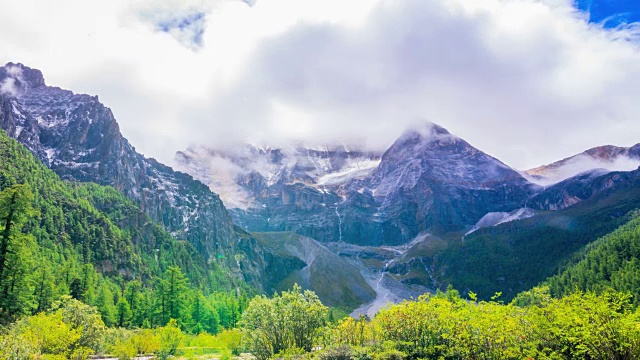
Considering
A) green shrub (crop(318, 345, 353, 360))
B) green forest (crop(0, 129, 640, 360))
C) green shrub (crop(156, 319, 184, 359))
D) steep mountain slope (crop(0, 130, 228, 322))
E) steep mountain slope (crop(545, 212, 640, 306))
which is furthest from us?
steep mountain slope (crop(545, 212, 640, 306))

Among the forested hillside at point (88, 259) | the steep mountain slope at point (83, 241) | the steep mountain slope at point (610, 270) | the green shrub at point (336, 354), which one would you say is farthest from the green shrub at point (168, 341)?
the steep mountain slope at point (610, 270)

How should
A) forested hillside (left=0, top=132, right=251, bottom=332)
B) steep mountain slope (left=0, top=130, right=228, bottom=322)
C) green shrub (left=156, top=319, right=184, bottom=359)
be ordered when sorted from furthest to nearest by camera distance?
steep mountain slope (left=0, top=130, right=228, bottom=322) < forested hillside (left=0, top=132, right=251, bottom=332) < green shrub (left=156, top=319, right=184, bottom=359)

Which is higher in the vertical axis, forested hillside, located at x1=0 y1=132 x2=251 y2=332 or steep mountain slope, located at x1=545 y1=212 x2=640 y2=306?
forested hillside, located at x1=0 y1=132 x2=251 y2=332

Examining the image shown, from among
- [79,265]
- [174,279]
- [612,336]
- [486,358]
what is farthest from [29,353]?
[79,265]

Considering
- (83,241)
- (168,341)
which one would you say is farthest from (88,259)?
(168,341)

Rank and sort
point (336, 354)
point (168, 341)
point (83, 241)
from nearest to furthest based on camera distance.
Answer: point (336, 354) → point (168, 341) → point (83, 241)

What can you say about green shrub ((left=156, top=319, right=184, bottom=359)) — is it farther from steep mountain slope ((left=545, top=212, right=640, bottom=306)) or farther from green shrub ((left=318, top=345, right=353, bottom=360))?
steep mountain slope ((left=545, top=212, right=640, bottom=306))

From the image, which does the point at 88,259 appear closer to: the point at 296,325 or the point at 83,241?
→ the point at 83,241

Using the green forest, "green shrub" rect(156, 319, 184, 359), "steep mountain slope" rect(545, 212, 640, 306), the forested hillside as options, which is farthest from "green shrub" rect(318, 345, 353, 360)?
"steep mountain slope" rect(545, 212, 640, 306)

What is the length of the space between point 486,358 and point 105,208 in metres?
182

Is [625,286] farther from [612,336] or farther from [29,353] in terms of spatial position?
[29,353]

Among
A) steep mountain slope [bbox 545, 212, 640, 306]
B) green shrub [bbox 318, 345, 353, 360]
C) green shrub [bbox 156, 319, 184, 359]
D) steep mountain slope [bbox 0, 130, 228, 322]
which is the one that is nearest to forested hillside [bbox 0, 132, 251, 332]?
steep mountain slope [bbox 0, 130, 228, 322]

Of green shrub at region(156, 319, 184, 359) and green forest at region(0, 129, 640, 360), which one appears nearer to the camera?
green forest at region(0, 129, 640, 360)

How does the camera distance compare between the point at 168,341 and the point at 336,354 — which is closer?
the point at 336,354
